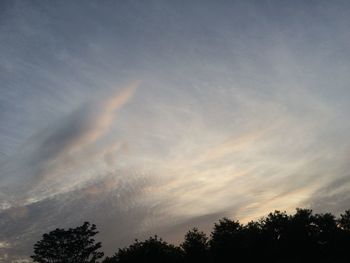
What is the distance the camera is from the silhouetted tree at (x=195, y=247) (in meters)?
61.4

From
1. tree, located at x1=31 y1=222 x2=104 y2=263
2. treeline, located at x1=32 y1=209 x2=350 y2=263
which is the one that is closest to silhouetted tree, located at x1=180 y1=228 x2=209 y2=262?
treeline, located at x1=32 y1=209 x2=350 y2=263

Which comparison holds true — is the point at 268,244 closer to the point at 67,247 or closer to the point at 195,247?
the point at 195,247

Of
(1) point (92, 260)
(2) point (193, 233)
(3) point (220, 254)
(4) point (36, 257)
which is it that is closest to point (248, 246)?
(3) point (220, 254)

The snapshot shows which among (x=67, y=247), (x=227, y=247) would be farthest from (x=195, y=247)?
(x=67, y=247)

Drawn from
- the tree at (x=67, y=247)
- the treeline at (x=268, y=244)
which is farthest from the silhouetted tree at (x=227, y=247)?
the tree at (x=67, y=247)

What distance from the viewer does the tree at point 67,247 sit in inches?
3081

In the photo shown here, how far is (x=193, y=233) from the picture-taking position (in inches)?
2564

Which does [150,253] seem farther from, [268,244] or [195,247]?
[268,244]

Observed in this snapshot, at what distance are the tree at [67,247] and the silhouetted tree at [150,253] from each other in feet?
62.3

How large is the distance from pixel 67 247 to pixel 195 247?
37118 mm

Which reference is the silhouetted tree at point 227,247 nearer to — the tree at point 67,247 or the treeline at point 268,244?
the treeline at point 268,244

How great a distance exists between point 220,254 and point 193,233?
7.53 m

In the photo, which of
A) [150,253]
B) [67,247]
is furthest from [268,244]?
[67,247]

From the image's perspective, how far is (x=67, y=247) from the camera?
81125 mm
